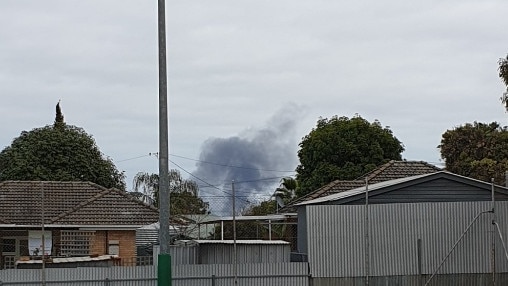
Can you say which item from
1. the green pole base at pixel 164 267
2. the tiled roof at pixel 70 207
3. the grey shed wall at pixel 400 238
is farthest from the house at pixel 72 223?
the green pole base at pixel 164 267

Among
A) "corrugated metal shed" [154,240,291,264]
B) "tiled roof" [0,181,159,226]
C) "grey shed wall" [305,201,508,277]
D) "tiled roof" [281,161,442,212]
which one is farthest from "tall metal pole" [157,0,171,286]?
"tiled roof" [281,161,442,212]

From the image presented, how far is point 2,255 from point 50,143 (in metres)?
23.8

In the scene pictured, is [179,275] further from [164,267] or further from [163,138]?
[163,138]

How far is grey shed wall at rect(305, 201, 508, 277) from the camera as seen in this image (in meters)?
21.6

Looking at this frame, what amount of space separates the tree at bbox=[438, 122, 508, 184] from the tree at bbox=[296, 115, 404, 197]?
301cm

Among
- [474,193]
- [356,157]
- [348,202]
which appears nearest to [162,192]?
[348,202]

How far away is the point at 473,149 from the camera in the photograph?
173 feet

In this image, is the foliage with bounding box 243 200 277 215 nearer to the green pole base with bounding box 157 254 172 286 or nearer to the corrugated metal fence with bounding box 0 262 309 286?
the corrugated metal fence with bounding box 0 262 309 286

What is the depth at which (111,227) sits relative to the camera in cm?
3262

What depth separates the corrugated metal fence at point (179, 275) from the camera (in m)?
20.4

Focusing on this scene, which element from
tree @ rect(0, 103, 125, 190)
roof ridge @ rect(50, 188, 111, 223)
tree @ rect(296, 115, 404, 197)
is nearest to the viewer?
roof ridge @ rect(50, 188, 111, 223)

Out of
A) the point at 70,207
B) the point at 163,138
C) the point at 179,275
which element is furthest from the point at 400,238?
the point at 70,207

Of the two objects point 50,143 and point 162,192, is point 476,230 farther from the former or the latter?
point 50,143

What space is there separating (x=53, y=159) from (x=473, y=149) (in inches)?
956
